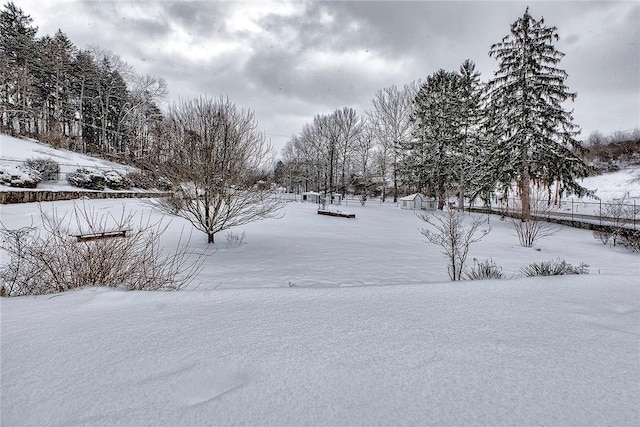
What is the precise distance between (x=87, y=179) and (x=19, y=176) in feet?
10.6

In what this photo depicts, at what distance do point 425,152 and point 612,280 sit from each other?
26072 mm

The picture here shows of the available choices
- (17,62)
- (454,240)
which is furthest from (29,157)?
(454,240)

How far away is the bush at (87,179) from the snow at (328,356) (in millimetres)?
18678

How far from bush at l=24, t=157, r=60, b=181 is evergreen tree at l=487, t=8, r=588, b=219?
27.3 m

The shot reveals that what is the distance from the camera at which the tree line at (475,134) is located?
17.2 m

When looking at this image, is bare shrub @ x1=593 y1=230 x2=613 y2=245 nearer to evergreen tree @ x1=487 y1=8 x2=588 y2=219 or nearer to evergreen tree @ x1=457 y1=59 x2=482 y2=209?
evergreen tree @ x1=487 y1=8 x2=588 y2=219

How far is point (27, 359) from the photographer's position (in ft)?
5.11

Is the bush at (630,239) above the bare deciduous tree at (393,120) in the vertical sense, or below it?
below

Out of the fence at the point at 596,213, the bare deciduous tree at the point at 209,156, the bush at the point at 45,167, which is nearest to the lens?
the bare deciduous tree at the point at 209,156

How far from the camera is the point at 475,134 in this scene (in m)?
25.1

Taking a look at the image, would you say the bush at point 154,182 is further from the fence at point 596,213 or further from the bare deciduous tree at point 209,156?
the fence at point 596,213

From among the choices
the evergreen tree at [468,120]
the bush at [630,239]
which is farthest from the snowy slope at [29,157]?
the evergreen tree at [468,120]

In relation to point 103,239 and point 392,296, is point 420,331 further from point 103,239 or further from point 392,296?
point 103,239

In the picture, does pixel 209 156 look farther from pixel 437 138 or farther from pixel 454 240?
pixel 437 138
